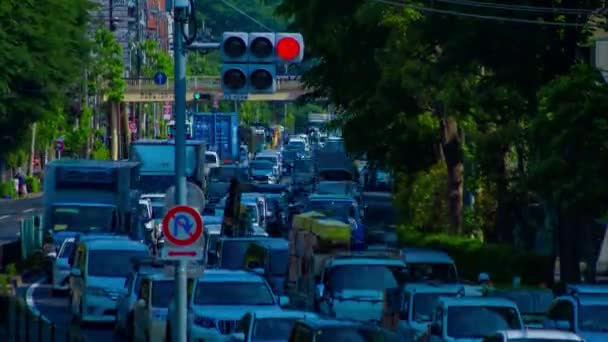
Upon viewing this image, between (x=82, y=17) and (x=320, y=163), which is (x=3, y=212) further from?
(x=320, y=163)

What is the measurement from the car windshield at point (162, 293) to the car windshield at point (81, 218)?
19.9 m

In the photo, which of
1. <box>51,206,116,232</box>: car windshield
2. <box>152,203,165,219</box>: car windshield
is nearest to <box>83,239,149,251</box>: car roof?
<box>51,206,116,232</box>: car windshield

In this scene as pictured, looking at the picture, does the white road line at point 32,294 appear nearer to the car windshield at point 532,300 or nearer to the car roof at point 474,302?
the car windshield at point 532,300

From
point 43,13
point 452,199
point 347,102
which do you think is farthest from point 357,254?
point 43,13

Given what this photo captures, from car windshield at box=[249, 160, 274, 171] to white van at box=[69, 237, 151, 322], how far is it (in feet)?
191

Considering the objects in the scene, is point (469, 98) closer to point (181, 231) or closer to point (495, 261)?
point (495, 261)

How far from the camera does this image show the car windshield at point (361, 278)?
1146 inches

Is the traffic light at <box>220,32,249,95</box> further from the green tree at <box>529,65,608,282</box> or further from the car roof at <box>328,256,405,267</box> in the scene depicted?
the car roof at <box>328,256,405,267</box>

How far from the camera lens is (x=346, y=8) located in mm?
48750

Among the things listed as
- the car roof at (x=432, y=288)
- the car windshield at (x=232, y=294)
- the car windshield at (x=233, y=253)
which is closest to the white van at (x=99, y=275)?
the car windshield at (x=233, y=253)

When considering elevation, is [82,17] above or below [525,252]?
above

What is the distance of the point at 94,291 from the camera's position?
110 feet

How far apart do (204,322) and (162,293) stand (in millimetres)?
3360

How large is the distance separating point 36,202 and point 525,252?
56.6 m
